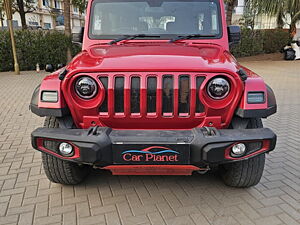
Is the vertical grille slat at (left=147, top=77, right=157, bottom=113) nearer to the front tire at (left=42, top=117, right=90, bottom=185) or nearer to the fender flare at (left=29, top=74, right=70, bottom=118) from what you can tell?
the fender flare at (left=29, top=74, right=70, bottom=118)

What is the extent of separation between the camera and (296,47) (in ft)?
58.4

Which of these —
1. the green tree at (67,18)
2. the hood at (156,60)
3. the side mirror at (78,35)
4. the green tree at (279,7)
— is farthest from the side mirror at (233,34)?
the green tree at (279,7)

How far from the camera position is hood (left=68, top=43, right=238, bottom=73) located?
2.47 m

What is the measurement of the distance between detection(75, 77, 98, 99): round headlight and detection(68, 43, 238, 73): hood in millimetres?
97

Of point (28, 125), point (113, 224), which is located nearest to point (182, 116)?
point (113, 224)

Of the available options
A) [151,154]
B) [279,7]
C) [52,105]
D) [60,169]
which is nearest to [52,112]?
[52,105]

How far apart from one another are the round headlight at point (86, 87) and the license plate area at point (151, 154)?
1.83 feet

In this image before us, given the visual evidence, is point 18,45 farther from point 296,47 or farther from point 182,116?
point 296,47

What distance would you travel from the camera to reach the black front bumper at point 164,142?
2.28 m

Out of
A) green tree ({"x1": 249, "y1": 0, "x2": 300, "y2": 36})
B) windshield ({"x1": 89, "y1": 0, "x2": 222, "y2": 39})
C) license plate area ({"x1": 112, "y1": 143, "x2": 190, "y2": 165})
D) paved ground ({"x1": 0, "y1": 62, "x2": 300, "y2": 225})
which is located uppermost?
green tree ({"x1": 249, "y1": 0, "x2": 300, "y2": 36})

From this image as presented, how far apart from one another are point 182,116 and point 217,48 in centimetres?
111

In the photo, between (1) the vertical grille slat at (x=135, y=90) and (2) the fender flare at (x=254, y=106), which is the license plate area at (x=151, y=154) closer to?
(1) the vertical grille slat at (x=135, y=90)

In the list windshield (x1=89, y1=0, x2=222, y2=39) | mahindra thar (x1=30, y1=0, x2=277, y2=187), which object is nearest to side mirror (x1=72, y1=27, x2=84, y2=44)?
windshield (x1=89, y1=0, x2=222, y2=39)

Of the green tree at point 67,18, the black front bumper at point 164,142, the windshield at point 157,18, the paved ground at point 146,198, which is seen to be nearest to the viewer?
the black front bumper at point 164,142
